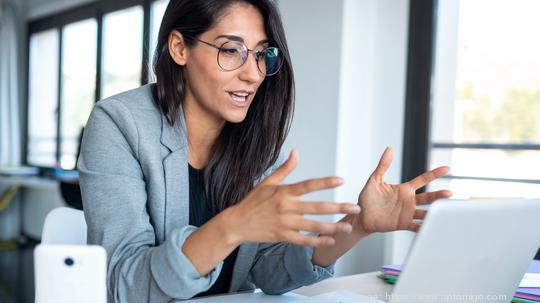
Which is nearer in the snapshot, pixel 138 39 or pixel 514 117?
pixel 514 117

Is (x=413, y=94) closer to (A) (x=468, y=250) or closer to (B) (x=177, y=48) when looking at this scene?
(B) (x=177, y=48)

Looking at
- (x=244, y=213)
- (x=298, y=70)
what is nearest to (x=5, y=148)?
(x=298, y=70)

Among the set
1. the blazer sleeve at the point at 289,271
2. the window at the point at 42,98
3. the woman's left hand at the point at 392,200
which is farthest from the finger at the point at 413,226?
the window at the point at 42,98

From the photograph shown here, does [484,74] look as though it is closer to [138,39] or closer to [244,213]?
[244,213]

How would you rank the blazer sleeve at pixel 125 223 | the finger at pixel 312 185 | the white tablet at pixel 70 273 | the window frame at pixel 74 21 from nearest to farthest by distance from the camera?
the white tablet at pixel 70 273, the finger at pixel 312 185, the blazer sleeve at pixel 125 223, the window frame at pixel 74 21

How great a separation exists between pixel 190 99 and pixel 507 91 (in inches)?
71.1

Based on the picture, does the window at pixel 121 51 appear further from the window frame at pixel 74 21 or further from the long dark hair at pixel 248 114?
the long dark hair at pixel 248 114

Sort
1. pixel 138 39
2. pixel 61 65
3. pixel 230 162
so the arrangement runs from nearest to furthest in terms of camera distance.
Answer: pixel 230 162, pixel 138 39, pixel 61 65

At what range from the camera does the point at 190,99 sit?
58.1 inches

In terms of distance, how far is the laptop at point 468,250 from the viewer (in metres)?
0.79

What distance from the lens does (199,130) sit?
150 centimetres

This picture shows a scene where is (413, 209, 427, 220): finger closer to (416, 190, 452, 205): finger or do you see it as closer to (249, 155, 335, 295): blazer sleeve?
(416, 190, 452, 205): finger

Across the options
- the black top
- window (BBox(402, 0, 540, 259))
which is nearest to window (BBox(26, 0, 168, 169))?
window (BBox(402, 0, 540, 259))

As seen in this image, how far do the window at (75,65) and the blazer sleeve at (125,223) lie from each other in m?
3.53
